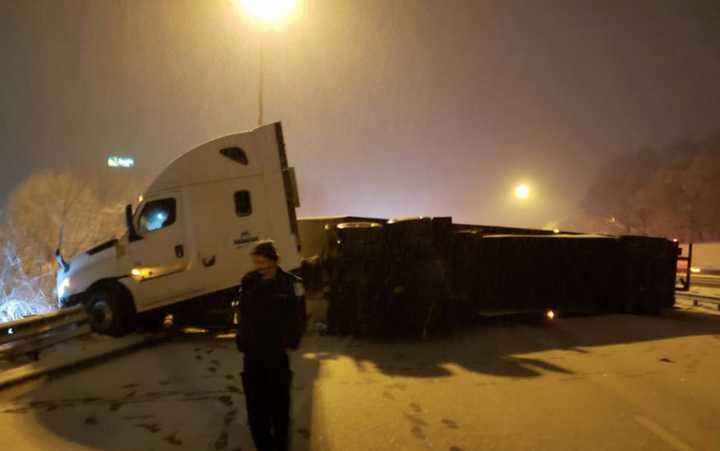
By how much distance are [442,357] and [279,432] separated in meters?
3.75

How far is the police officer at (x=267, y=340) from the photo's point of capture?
3.34 m

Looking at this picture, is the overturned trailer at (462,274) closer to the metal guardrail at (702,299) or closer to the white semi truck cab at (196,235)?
the white semi truck cab at (196,235)

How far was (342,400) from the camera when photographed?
4914mm

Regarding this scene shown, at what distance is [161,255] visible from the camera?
26.6 feet

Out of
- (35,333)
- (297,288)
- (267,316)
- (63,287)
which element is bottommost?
(35,333)

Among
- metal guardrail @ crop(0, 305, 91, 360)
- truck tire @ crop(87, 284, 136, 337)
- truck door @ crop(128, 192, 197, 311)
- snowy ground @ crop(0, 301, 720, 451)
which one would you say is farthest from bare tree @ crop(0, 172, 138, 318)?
snowy ground @ crop(0, 301, 720, 451)

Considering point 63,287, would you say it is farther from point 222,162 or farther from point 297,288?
point 297,288

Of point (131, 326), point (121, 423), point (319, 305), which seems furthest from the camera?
point (319, 305)

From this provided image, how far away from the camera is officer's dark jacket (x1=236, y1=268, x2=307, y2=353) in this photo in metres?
3.33

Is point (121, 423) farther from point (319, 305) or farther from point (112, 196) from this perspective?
point (112, 196)

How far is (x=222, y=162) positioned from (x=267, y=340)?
5507 millimetres

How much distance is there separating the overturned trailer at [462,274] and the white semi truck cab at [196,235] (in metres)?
1.20

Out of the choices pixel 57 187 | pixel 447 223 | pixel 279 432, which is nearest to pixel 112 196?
pixel 57 187

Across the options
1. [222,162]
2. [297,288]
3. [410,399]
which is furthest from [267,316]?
[222,162]
